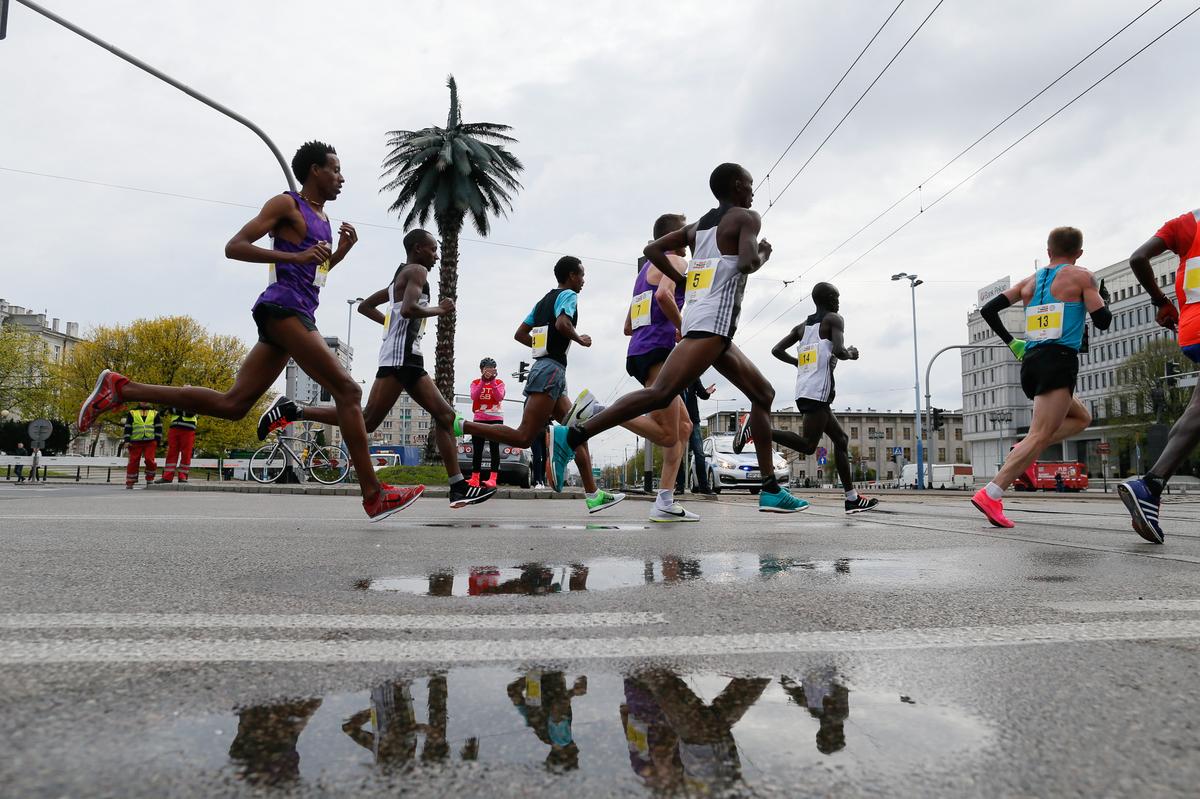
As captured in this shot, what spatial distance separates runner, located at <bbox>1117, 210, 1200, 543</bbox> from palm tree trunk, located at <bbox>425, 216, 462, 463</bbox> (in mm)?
20095

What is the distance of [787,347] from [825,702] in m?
7.38

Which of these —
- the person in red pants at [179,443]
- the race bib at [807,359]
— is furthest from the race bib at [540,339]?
the person in red pants at [179,443]

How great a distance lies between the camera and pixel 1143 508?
4.46m

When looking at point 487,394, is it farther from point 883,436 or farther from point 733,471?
point 883,436

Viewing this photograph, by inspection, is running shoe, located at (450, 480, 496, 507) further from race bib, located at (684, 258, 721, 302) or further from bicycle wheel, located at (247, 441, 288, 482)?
bicycle wheel, located at (247, 441, 288, 482)

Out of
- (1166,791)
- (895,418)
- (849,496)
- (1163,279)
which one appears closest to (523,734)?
(1166,791)

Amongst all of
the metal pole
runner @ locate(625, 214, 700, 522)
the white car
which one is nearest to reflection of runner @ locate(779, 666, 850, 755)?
runner @ locate(625, 214, 700, 522)

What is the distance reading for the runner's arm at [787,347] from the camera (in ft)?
27.4

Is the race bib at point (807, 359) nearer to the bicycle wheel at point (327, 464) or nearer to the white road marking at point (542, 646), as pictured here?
the white road marking at point (542, 646)

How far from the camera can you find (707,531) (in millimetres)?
5285

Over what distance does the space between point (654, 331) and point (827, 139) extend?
13.7m

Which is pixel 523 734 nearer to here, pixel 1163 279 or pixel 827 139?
pixel 827 139

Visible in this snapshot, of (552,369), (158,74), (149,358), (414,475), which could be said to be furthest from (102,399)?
(149,358)

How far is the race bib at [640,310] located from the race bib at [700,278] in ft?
3.55
